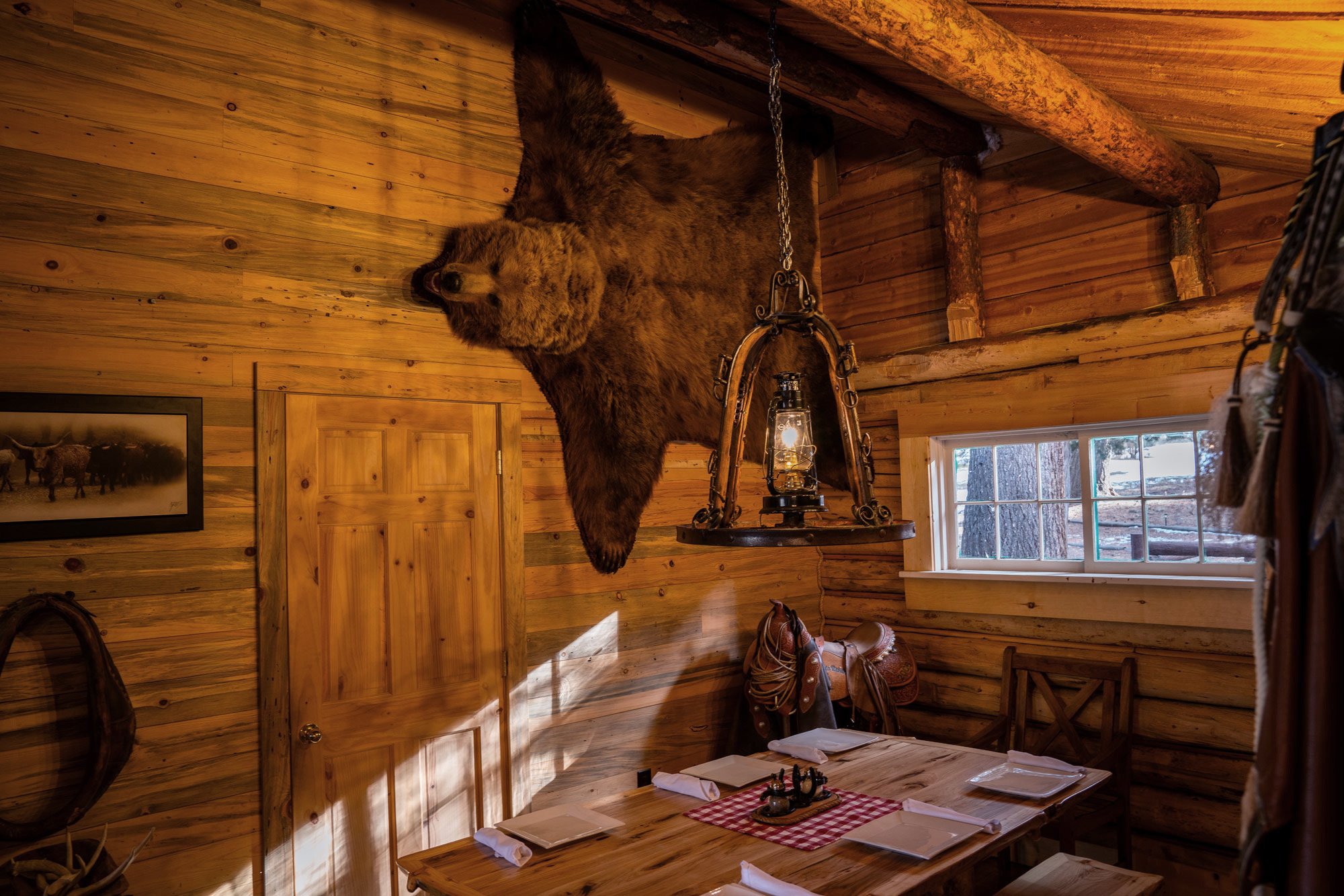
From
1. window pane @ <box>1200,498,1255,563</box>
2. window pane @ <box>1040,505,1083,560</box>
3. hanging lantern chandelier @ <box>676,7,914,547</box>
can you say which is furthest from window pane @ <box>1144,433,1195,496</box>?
hanging lantern chandelier @ <box>676,7,914,547</box>

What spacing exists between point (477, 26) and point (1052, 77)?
232 cm

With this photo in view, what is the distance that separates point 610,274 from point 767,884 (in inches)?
111

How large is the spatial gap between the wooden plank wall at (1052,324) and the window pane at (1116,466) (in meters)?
0.33

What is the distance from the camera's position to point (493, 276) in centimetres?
365

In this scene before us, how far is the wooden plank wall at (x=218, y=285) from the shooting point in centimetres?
264

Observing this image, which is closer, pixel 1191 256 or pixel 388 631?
pixel 388 631

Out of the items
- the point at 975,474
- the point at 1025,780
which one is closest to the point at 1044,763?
the point at 1025,780

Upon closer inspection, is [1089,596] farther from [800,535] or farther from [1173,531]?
[800,535]

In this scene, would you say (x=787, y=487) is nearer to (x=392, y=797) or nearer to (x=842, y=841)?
(x=842, y=841)

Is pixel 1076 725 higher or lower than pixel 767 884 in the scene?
lower

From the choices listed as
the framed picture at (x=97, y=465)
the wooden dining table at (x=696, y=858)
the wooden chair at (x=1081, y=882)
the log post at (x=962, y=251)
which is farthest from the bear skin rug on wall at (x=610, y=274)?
the wooden chair at (x=1081, y=882)

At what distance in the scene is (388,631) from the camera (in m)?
3.26

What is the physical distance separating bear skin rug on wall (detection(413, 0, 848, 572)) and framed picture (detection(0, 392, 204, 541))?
42.3 inches

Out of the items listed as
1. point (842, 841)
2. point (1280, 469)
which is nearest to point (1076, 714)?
point (842, 841)
